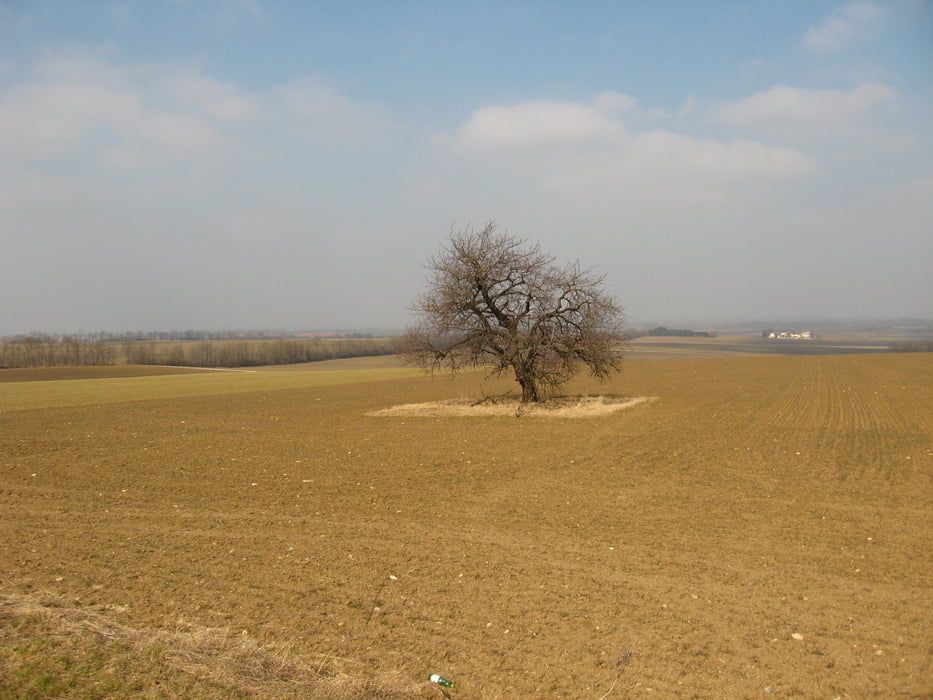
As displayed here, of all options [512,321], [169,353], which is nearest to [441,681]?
→ [512,321]

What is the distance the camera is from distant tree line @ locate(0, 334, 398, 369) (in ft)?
281

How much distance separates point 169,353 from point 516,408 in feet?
285

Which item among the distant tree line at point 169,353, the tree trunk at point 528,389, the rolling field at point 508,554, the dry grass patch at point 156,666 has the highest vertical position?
the distant tree line at point 169,353

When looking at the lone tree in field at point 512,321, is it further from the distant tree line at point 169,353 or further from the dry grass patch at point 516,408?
the distant tree line at point 169,353

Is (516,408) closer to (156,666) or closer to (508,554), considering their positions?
(508,554)

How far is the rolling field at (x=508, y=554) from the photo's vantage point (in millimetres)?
6219

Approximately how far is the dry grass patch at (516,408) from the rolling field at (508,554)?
5.26 metres

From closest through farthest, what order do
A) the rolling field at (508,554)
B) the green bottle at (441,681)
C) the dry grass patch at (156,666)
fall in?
the dry grass patch at (156,666)
the green bottle at (441,681)
the rolling field at (508,554)

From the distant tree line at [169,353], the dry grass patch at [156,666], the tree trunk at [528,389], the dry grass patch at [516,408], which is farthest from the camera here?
the distant tree line at [169,353]

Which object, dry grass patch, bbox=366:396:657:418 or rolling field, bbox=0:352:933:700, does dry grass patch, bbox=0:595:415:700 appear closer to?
rolling field, bbox=0:352:933:700

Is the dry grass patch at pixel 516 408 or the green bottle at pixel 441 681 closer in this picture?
the green bottle at pixel 441 681

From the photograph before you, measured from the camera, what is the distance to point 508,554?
9477 mm

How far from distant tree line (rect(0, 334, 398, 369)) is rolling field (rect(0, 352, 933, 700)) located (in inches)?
2576

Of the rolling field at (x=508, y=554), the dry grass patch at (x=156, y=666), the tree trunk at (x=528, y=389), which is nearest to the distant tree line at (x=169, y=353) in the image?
the tree trunk at (x=528, y=389)
